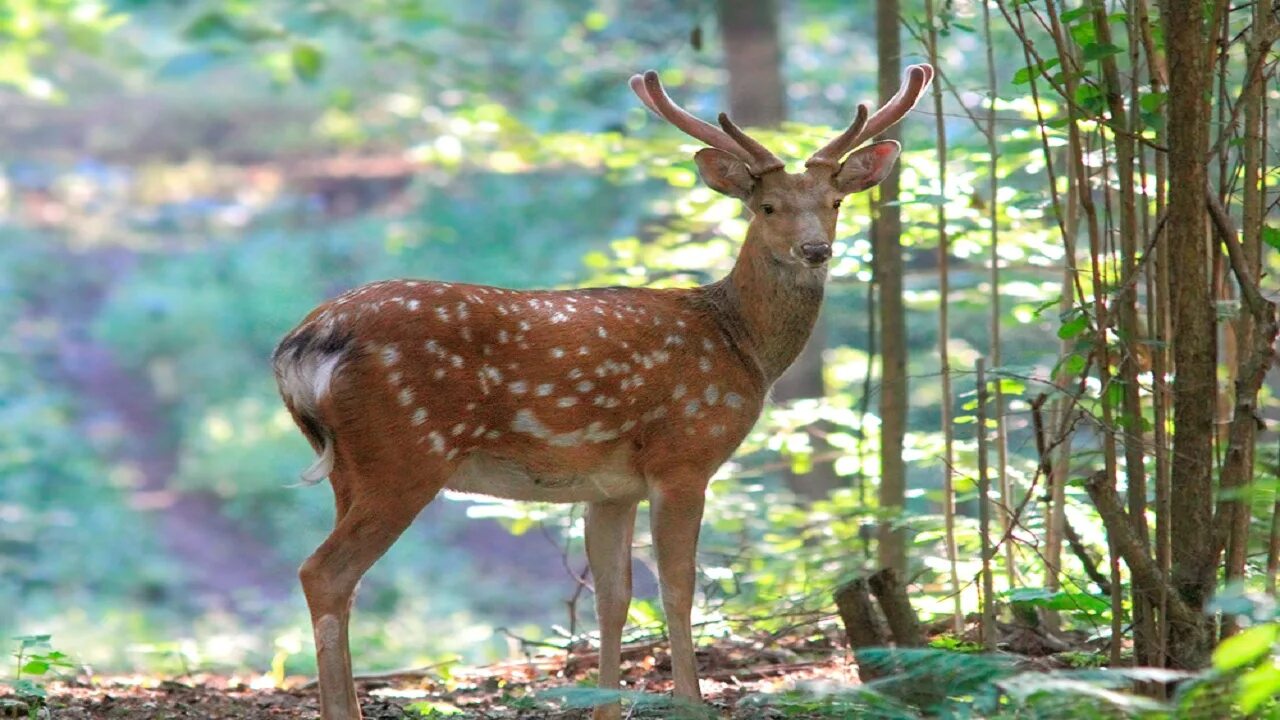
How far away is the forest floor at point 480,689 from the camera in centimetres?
559

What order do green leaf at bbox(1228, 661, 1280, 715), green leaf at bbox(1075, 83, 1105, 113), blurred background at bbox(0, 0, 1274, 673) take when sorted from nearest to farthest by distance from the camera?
1. green leaf at bbox(1228, 661, 1280, 715)
2. green leaf at bbox(1075, 83, 1105, 113)
3. blurred background at bbox(0, 0, 1274, 673)

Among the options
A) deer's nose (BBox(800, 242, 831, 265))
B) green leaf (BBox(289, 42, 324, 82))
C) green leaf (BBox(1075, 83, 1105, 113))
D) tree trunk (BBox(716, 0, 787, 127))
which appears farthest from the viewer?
green leaf (BBox(289, 42, 324, 82))

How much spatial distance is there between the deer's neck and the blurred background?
0.62 meters

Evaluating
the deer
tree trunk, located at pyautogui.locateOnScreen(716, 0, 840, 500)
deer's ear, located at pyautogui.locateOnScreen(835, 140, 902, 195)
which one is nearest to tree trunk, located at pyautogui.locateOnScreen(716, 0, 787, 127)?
tree trunk, located at pyautogui.locateOnScreen(716, 0, 840, 500)

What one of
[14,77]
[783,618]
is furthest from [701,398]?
[14,77]

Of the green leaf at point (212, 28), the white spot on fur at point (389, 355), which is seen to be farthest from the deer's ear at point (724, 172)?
the green leaf at point (212, 28)

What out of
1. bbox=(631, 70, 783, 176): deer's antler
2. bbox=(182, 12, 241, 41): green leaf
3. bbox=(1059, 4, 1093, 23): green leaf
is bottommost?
bbox=(1059, 4, 1093, 23): green leaf

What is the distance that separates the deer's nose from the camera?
5.78 m

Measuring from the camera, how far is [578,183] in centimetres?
2061

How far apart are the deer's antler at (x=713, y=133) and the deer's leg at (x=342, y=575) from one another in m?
1.90

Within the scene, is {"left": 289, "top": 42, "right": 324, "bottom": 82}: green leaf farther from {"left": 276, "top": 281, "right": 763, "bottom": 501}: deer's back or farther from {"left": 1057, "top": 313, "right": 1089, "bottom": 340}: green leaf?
{"left": 1057, "top": 313, "right": 1089, "bottom": 340}: green leaf

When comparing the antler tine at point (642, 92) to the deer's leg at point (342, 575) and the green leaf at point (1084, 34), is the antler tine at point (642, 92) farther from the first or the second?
the deer's leg at point (342, 575)

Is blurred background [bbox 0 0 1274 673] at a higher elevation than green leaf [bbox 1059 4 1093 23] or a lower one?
higher

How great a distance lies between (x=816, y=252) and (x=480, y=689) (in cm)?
236
